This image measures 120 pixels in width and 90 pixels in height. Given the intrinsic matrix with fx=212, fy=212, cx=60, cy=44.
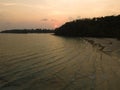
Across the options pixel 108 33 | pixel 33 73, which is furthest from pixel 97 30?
pixel 33 73

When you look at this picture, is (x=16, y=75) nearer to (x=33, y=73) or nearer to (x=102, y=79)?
(x=33, y=73)

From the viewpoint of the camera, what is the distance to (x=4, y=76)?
2206 cm

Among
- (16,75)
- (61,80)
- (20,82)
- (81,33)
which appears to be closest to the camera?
(20,82)

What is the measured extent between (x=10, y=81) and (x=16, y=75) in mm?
2755

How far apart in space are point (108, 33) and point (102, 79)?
132007 mm

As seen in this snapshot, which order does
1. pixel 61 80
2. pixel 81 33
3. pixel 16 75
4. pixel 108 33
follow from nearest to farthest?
pixel 61 80 → pixel 16 75 → pixel 108 33 → pixel 81 33

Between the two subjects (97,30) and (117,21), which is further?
(97,30)

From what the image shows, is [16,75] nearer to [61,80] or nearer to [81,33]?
[61,80]

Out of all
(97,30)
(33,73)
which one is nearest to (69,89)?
(33,73)

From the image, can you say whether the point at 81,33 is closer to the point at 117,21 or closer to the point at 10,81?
the point at 117,21

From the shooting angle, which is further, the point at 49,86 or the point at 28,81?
the point at 28,81

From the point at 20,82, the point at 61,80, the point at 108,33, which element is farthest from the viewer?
the point at 108,33

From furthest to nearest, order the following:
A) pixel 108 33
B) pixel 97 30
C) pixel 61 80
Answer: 1. pixel 97 30
2. pixel 108 33
3. pixel 61 80

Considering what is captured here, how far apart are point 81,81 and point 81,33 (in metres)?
168
